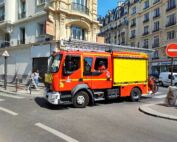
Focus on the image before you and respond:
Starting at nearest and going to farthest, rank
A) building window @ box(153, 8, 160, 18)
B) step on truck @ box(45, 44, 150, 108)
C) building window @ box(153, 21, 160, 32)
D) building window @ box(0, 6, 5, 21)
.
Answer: step on truck @ box(45, 44, 150, 108) < building window @ box(0, 6, 5, 21) < building window @ box(153, 21, 160, 32) < building window @ box(153, 8, 160, 18)

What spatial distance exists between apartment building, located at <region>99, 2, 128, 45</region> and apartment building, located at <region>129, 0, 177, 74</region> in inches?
186

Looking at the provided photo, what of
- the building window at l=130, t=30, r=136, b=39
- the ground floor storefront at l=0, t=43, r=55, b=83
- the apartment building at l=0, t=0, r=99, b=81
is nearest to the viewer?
the apartment building at l=0, t=0, r=99, b=81

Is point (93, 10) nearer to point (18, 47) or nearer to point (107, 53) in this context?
point (18, 47)

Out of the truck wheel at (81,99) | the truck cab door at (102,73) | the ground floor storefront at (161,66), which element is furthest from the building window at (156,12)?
the truck wheel at (81,99)

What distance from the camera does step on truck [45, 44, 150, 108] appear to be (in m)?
10.9

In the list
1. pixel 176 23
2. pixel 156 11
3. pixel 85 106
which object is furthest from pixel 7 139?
pixel 156 11

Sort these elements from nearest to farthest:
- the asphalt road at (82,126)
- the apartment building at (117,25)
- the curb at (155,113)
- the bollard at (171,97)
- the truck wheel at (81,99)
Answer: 1. the asphalt road at (82,126)
2. the curb at (155,113)
3. the truck wheel at (81,99)
4. the bollard at (171,97)
5. the apartment building at (117,25)

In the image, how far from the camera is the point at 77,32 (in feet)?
81.0

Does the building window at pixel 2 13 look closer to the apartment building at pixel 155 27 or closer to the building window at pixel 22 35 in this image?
the building window at pixel 22 35

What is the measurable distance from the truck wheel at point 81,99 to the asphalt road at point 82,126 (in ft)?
2.15

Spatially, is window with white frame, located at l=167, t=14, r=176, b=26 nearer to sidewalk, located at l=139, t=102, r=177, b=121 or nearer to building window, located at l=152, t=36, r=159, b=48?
building window, located at l=152, t=36, r=159, b=48

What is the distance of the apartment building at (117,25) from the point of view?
212 ft

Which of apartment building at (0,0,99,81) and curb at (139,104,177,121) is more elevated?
apartment building at (0,0,99,81)

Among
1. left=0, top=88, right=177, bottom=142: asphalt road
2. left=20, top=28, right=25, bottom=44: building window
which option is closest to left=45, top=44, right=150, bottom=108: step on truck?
left=0, top=88, right=177, bottom=142: asphalt road
